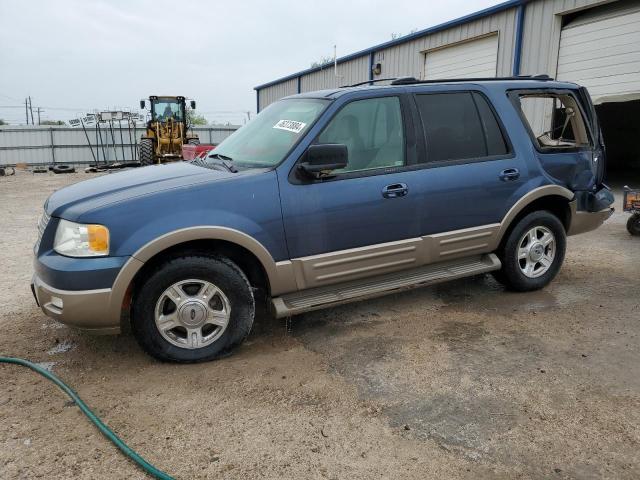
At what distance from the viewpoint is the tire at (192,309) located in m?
3.25

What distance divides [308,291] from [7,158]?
2513cm

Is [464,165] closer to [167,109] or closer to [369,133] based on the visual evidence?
[369,133]

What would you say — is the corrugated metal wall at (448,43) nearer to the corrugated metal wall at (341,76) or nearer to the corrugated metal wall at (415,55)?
the corrugated metal wall at (415,55)

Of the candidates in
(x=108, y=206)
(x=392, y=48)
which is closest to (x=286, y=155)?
(x=108, y=206)

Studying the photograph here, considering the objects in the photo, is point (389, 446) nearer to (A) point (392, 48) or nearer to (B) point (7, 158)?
(A) point (392, 48)

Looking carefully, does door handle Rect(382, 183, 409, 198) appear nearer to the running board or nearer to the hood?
the running board

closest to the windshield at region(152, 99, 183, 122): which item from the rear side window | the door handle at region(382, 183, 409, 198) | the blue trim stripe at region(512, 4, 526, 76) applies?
the blue trim stripe at region(512, 4, 526, 76)

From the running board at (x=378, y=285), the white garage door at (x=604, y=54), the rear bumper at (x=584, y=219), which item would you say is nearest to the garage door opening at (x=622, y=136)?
the white garage door at (x=604, y=54)

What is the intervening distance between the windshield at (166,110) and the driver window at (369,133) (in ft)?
57.5

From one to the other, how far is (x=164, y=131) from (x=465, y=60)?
11.5 metres

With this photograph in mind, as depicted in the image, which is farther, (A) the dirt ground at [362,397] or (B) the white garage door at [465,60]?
(B) the white garage door at [465,60]

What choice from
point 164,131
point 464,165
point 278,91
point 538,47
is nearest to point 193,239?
point 464,165

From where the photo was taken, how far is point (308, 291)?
12.2 ft

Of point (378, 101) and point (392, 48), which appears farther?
point (392, 48)
